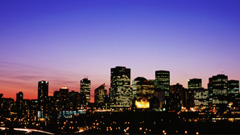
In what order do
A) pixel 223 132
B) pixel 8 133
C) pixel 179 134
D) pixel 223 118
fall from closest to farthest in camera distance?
pixel 8 133
pixel 179 134
pixel 223 132
pixel 223 118

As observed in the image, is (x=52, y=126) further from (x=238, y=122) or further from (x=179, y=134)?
(x=238, y=122)

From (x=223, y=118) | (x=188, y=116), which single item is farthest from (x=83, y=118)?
(x=223, y=118)

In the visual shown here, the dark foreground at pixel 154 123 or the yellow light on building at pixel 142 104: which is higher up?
the yellow light on building at pixel 142 104

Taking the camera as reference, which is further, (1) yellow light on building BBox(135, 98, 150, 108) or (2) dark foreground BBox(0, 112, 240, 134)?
(1) yellow light on building BBox(135, 98, 150, 108)

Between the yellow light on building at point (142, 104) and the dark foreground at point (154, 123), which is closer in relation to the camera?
the dark foreground at point (154, 123)

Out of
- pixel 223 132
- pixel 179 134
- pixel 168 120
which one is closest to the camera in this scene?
pixel 179 134

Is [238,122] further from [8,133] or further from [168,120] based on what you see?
[8,133]

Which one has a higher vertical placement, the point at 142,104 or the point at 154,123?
the point at 142,104

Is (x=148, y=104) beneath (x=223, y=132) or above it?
above

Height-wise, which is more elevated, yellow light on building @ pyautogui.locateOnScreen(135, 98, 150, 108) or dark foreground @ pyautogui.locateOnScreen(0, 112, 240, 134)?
yellow light on building @ pyautogui.locateOnScreen(135, 98, 150, 108)

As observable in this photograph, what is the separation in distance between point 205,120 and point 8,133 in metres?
108

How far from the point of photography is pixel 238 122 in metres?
166

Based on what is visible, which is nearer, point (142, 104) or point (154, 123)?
point (154, 123)

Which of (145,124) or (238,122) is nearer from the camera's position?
(145,124)
